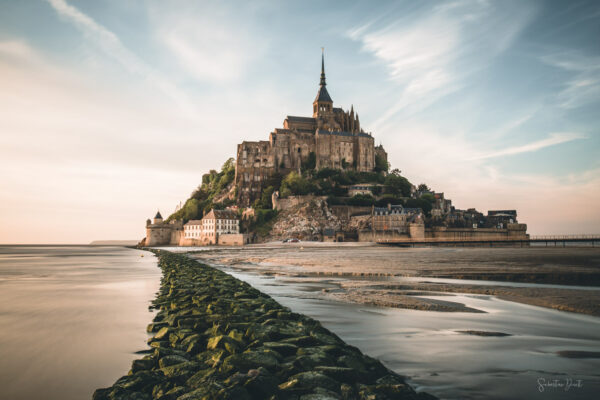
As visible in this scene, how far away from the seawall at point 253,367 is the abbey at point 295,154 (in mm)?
72022

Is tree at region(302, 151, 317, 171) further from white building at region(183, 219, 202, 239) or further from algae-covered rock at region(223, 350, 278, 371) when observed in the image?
algae-covered rock at region(223, 350, 278, 371)

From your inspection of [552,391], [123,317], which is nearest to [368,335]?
[552,391]

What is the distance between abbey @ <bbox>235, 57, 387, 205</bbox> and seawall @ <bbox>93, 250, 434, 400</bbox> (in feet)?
236

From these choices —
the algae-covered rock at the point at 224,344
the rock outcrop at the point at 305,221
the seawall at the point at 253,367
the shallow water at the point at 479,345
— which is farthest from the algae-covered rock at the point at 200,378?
the rock outcrop at the point at 305,221

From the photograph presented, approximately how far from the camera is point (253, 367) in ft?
11.2

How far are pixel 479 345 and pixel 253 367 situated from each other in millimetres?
2488

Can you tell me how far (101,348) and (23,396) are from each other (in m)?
1.47

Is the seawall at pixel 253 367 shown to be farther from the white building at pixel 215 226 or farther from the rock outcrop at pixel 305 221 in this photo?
the white building at pixel 215 226

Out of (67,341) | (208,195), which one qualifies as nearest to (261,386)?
(67,341)

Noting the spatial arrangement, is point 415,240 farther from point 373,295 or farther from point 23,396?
point 23,396

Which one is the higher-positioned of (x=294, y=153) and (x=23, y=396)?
(x=294, y=153)

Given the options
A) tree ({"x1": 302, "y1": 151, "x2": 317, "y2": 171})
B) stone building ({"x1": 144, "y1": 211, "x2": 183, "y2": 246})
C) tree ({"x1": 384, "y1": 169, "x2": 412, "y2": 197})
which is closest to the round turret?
stone building ({"x1": 144, "y1": 211, "x2": 183, "y2": 246})

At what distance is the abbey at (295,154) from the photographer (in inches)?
3076

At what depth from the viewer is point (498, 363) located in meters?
3.64
